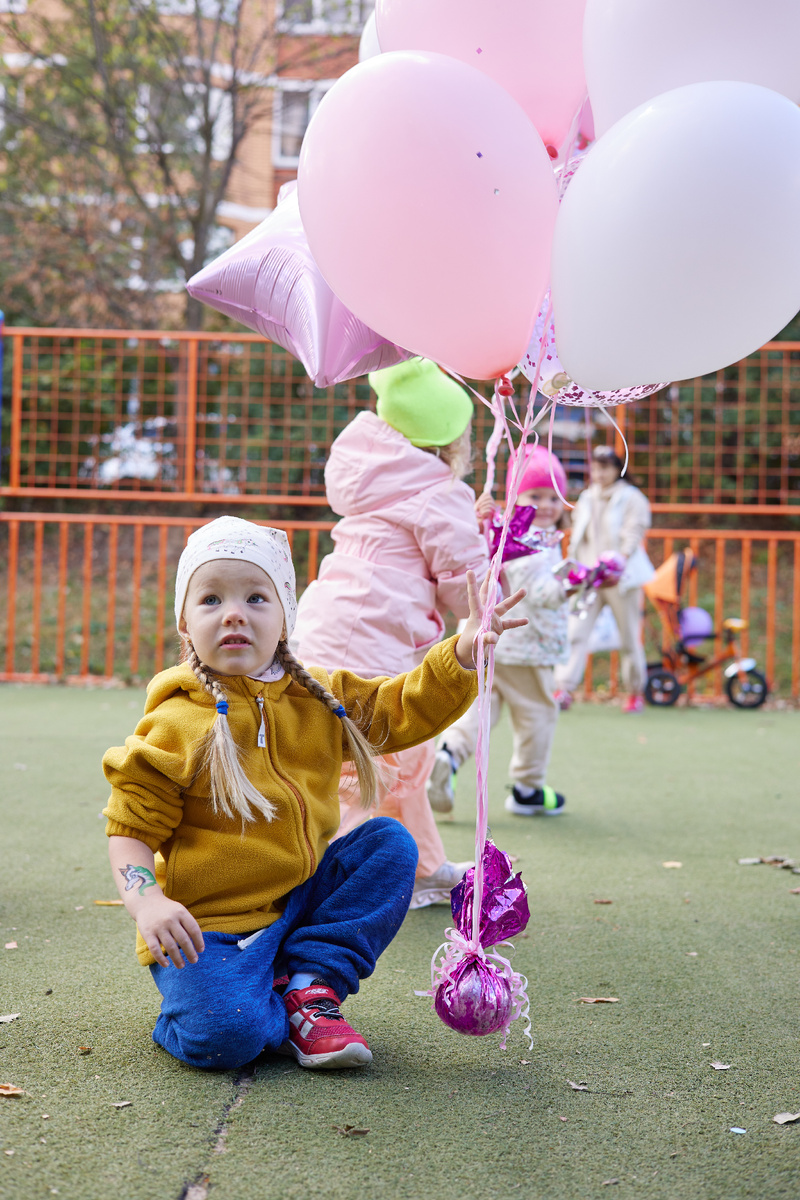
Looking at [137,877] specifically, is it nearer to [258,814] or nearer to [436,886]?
[258,814]

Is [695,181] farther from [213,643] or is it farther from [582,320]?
[213,643]

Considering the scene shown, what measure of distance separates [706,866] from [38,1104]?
2247 millimetres

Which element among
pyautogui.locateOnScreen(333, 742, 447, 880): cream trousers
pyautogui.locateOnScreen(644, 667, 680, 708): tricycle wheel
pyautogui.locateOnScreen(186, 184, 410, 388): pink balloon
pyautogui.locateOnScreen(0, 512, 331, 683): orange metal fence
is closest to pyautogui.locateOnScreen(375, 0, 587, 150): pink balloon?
pyautogui.locateOnScreen(186, 184, 410, 388): pink balloon

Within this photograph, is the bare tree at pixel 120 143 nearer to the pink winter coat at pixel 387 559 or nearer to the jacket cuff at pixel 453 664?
the pink winter coat at pixel 387 559

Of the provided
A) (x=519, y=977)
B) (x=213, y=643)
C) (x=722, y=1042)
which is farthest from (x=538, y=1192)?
(x=213, y=643)

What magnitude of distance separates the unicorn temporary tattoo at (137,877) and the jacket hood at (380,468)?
1325 mm

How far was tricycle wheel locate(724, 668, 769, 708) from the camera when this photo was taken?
746 cm

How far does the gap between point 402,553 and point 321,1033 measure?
1.35 metres

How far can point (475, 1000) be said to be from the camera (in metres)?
1.89

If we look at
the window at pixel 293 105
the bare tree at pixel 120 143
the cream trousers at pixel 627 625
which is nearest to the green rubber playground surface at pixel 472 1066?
the cream trousers at pixel 627 625

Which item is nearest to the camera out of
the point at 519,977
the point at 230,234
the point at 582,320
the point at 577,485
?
the point at 582,320

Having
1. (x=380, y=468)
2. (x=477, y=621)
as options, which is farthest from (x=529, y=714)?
(x=477, y=621)

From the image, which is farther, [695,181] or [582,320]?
[582,320]

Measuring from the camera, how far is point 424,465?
2.96m
